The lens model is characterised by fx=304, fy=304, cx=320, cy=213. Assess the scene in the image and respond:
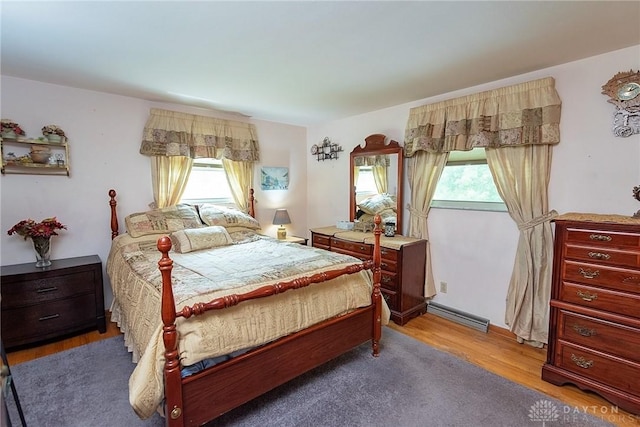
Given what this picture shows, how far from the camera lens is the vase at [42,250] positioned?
277 centimetres

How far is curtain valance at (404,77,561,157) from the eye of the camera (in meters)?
2.51

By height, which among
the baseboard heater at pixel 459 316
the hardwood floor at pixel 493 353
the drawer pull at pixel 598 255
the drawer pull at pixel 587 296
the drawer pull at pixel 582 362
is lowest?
the hardwood floor at pixel 493 353

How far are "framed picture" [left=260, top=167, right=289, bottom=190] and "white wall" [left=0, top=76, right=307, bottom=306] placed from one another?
1.24m

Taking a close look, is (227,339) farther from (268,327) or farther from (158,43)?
(158,43)

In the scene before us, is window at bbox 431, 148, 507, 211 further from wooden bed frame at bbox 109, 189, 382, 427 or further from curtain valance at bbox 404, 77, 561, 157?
wooden bed frame at bbox 109, 189, 382, 427

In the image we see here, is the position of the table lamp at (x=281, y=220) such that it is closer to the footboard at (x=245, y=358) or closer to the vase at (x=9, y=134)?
the footboard at (x=245, y=358)

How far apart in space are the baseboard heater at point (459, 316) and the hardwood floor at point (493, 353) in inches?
2.1

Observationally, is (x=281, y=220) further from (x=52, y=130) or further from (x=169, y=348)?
(x=169, y=348)

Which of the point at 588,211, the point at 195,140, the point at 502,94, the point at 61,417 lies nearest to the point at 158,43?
the point at 195,140

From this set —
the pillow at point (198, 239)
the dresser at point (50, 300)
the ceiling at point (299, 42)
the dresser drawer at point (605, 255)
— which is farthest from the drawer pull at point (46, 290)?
the dresser drawer at point (605, 255)

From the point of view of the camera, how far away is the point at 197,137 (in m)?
3.78

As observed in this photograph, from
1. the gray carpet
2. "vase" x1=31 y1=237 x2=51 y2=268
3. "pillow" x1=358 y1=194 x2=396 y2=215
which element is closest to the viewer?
the gray carpet

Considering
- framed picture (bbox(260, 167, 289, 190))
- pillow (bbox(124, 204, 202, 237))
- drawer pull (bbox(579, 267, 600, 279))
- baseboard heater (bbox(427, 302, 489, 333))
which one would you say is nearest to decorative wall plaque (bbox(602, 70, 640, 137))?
drawer pull (bbox(579, 267, 600, 279))

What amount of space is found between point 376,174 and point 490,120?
1.40 meters
